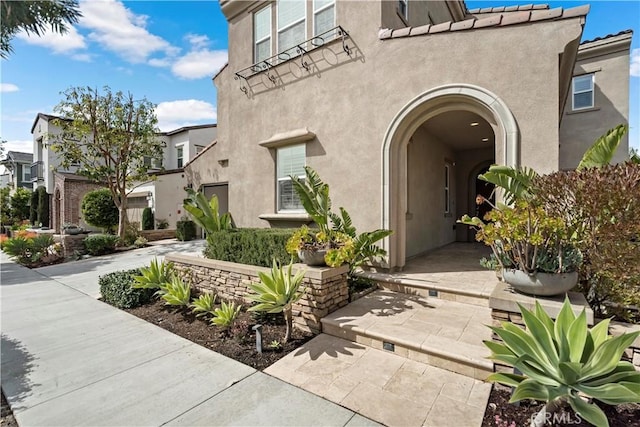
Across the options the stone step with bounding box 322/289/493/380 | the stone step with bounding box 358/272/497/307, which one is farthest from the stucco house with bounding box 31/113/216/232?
the stone step with bounding box 322/289/493/380

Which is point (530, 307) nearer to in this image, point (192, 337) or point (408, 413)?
point (408, 413)

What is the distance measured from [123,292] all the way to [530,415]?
302 inches

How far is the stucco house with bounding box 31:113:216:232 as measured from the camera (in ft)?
64.0

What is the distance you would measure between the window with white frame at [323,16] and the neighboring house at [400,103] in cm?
3

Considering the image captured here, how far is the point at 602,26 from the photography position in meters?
11.8

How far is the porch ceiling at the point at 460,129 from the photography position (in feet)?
26.1

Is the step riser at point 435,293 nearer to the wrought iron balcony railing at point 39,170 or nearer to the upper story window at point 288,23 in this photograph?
the upper story window at point 288,23

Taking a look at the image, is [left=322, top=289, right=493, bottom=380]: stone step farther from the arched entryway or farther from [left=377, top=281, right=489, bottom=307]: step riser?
the arched entryway

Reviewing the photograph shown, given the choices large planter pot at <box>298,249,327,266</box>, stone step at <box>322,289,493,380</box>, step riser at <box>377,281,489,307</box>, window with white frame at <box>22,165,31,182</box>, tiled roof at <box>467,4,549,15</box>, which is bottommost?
stone step at <box>322,289,493,380</box>

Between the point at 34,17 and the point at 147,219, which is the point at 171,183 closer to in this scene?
the point at 147,219

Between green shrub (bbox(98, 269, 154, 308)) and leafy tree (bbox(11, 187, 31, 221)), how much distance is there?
3360 cm

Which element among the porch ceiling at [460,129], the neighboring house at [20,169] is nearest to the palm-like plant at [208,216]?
the porch ceiling at [460,129]

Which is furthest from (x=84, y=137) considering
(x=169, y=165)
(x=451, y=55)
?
(x=451, y=55)

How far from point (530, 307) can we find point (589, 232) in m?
1.31
